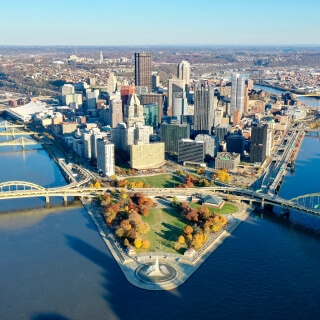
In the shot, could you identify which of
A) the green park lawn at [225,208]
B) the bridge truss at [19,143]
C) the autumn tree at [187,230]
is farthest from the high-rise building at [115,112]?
the autumn tree at [187,230]

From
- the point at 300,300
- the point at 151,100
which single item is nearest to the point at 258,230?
the point at 300,300

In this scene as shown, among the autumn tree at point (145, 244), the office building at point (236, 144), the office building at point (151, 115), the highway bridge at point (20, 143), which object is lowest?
the autumn tree at point (145, 244)

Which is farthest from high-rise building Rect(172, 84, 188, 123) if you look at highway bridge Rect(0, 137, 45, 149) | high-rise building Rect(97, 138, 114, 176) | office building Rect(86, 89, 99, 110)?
high-rise building Rect(97, 138, 114, 176)

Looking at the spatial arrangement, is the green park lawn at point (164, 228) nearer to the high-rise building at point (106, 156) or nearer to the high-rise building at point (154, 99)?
the high-rise building at point (106, 156)

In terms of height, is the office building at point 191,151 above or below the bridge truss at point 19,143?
above

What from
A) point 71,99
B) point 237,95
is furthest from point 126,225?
point 71,99

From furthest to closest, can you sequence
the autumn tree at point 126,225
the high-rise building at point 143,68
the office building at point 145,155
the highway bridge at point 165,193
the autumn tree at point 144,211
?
the high-rise building at point 143,68
the office building at point 145,155
the highway bridge at point 165,193
the autumn tree at point 144,211
the autumn tree at point 126,225
